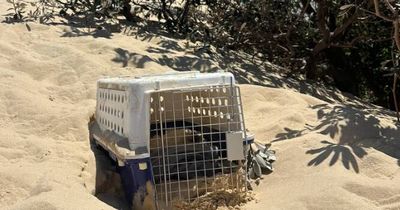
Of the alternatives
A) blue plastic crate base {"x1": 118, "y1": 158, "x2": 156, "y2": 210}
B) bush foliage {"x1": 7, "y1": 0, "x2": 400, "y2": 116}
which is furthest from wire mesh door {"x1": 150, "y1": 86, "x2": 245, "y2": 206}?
bush foliage {"x1": 7, "y1": 0, "x2": 400, "y2": 116}

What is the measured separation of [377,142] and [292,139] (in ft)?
2.14

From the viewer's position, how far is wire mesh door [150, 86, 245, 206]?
3.21 metres

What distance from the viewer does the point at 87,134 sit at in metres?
3.78

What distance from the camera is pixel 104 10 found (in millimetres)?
6309

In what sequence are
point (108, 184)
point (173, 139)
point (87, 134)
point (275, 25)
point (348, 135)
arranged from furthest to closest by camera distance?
point (275, 25) → point (348, 135) → point (87, 134) → point (173, 139) → point (108, 184)

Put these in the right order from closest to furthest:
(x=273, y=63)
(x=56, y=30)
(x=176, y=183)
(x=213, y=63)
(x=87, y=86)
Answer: (x=176, y=183) < (x=87, y=86) < (x=56, y=30) < (x=213, y=63) < (x=273, y=63)

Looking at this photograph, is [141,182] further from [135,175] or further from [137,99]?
[137,99]

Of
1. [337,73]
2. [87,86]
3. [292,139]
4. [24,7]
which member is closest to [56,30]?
[24,7]

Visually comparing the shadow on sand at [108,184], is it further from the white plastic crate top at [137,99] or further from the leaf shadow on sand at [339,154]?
the leaf shadow on sand at [339,154]

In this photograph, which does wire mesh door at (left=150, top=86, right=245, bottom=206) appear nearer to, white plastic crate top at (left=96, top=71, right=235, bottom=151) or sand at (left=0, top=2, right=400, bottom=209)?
white plastic crate top at (left=96, top=71, right=235, bottom=151)

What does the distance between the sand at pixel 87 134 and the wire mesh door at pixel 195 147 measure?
0.24 meters

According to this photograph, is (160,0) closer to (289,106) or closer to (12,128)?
Answer: (289,106)

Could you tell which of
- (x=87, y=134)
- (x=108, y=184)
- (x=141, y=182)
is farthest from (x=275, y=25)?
(x=141, y=182)

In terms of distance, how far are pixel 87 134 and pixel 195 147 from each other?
0.81 metres
